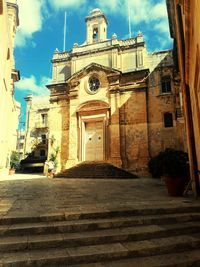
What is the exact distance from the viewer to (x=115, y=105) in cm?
1967

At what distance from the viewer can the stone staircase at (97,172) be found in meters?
16.0

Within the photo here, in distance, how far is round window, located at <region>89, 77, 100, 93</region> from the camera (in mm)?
20788

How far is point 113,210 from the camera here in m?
4.48

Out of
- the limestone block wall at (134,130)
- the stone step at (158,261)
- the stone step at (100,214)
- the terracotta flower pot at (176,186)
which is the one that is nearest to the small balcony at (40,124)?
the limestone block wall at (134,130)

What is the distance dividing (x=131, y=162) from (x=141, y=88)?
6219mm

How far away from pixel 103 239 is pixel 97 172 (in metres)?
13.0

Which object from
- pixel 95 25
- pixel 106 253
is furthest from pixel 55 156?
pixel 106 253

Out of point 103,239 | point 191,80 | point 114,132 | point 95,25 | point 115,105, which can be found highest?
point 95,25

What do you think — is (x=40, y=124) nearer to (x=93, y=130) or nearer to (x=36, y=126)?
(x=36, y=126)

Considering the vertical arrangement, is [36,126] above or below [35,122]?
below

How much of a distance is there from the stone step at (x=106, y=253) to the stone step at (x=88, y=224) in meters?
0.51

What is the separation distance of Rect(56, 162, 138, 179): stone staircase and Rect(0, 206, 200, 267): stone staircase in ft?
37.8

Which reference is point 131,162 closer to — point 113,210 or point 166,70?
point 166,70

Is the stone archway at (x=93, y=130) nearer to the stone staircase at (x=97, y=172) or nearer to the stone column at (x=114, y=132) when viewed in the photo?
the stone column at (x=114, y=132)
